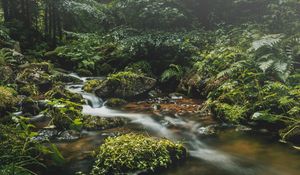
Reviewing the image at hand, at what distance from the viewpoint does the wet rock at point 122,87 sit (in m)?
9.67

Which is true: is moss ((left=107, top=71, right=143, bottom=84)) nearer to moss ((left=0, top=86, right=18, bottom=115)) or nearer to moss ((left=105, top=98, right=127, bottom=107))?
moss ((left=105, top=98, right=127, bottom=107))

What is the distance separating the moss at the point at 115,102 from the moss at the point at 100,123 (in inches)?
68.4

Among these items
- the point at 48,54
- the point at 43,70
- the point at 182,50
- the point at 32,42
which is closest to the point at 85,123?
the point at 43,70

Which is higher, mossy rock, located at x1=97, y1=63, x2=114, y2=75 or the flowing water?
mossy rock, located at x1=97, y1=63, x2=114, y2=75

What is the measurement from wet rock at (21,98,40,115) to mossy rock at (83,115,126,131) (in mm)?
1347

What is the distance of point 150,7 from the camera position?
1353 cm

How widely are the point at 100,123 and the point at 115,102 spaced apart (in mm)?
2124

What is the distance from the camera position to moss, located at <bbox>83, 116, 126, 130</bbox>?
22.5 ft

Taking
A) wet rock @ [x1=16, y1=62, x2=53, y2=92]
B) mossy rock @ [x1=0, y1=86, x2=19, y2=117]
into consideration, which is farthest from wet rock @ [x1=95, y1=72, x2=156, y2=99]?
mossy rock @ [x1=0, y1=86, x2=19, y2=117]

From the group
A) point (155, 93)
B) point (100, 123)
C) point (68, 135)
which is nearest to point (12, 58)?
point (155, 93)

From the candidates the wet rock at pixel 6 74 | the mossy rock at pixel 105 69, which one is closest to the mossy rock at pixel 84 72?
the mossy rock at pixel 105 69

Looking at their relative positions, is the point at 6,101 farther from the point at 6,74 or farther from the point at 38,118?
the point at 6,74

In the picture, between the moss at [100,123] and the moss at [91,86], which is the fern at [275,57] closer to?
the moss at [100,123]

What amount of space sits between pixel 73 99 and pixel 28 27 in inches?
308
